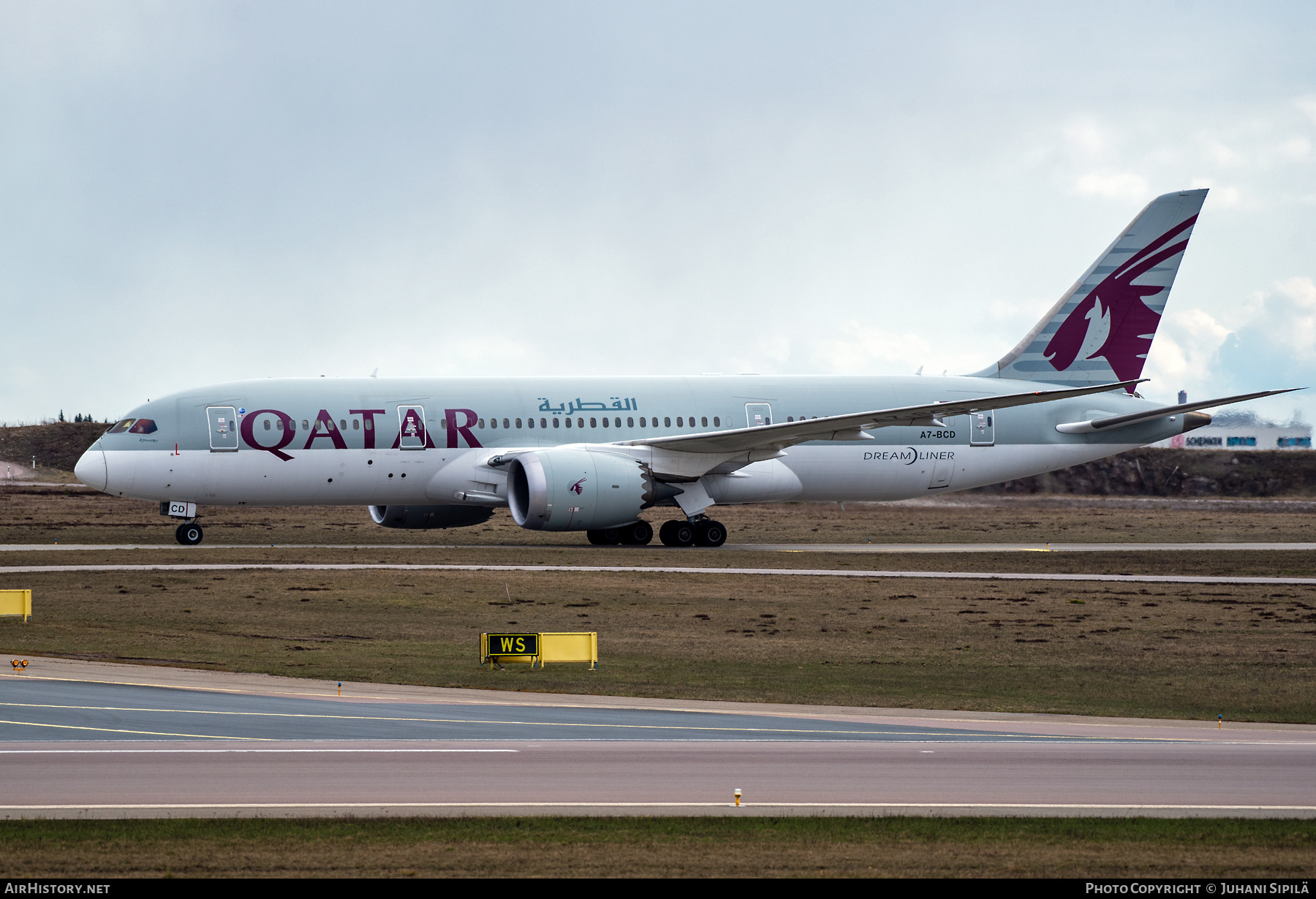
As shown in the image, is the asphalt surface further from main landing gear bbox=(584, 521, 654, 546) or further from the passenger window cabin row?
main landing gear bbox=(584, 521, 654, 546)

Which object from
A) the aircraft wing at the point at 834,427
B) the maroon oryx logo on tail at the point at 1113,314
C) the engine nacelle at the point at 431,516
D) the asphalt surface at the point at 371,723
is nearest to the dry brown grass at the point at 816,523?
the engine nacelle at the point at 431,516

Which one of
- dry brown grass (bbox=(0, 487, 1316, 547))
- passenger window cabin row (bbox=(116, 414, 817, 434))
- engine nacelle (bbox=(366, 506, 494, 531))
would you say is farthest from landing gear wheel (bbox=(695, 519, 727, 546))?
engine nacelle (bbox=(366, 506, 494, 531))

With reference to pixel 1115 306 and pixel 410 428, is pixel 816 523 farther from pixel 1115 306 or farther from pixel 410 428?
pixel 410 428

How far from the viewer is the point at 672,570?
3466 centimetres

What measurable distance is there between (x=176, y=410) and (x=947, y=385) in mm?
23243

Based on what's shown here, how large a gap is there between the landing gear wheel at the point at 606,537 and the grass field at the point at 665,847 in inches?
1178

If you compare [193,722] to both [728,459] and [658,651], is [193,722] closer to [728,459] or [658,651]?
[658,651]

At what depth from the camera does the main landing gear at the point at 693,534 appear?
41.5 m

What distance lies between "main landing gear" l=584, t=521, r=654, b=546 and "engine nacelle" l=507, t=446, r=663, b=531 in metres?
2.04

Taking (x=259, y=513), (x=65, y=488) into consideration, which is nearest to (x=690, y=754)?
(x=259, y=513)

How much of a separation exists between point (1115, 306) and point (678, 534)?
54.1ft

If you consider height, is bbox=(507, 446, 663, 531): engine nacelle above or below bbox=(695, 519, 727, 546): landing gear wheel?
above

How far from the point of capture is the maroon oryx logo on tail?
45.8 meters

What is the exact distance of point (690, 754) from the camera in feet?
48.6
